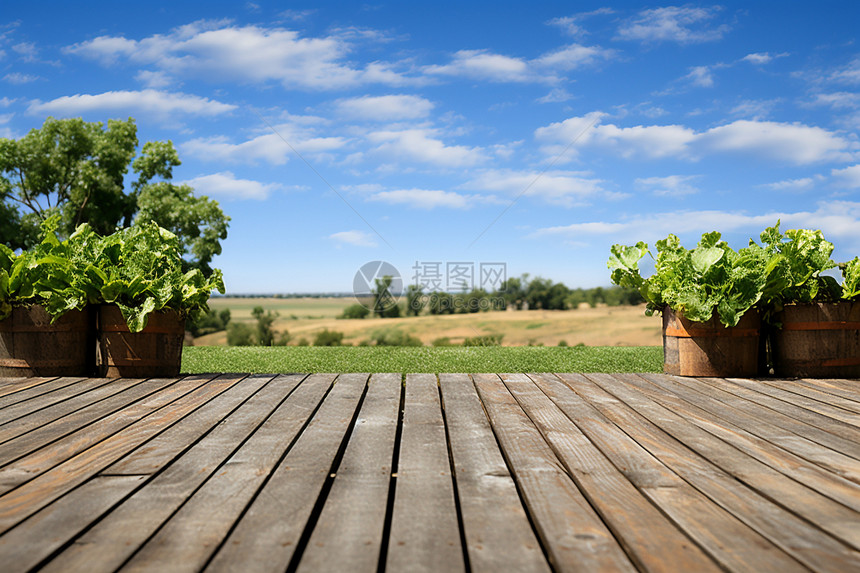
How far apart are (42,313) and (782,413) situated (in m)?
4.12

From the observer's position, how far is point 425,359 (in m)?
6.79

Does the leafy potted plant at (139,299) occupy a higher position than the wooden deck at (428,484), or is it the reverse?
the leafy potted plant at (139,299)

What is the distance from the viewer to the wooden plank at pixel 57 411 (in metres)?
2.33

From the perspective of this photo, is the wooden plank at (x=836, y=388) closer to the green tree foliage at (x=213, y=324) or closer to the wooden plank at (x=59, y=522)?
the wooden plank at (x=59, y=522)

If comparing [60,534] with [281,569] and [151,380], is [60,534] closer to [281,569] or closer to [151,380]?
[281,569]

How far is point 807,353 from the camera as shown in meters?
3.82

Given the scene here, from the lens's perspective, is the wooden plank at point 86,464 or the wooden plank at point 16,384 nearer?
the wooden plank at point 86,464

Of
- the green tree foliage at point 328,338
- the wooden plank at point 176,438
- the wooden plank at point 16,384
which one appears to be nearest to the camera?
the wooden plank at point 176,438

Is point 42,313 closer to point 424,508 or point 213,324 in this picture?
point 424,508

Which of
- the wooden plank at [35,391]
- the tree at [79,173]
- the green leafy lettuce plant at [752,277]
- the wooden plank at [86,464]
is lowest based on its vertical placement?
the wooden plank at [86,464]

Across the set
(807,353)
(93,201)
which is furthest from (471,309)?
(93,201)

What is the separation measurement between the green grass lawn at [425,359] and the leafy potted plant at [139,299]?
192cm

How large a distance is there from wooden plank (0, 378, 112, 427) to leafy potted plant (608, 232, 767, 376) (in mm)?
3478

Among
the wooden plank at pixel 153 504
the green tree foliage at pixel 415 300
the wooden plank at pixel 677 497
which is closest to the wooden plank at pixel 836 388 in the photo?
the wooden plank at pixel 677 497
